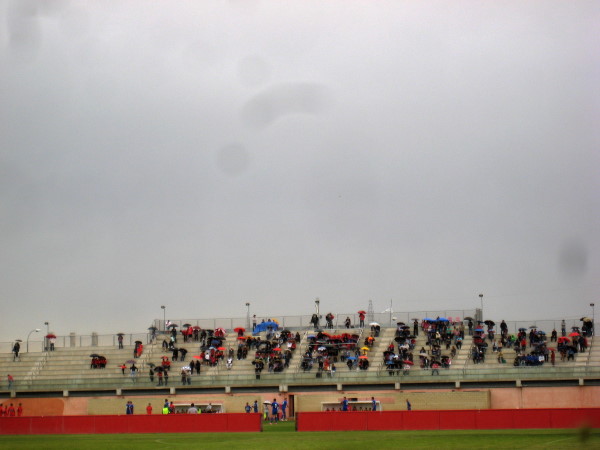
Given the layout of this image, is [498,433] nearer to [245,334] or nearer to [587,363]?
[587,363]

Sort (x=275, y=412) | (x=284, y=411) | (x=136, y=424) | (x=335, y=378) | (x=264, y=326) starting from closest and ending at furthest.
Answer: (x=136, y=424)
(x=275, y=412)
(x=284, y=411)
(x=335, y=378)
(x=264, y=326)

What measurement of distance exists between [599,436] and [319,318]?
162 feet

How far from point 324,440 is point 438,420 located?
10331mm

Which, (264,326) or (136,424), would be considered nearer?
(136,424)

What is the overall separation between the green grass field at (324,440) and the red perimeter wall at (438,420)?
1.73 meters

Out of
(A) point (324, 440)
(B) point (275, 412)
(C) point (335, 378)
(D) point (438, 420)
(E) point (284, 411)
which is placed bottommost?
(E) point (284, 411)

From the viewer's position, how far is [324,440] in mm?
42031

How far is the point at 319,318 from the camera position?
86375 mm

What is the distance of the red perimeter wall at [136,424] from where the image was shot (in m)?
53.5

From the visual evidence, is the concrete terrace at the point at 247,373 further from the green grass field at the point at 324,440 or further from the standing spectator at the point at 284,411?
the green grass field at the point at 324,440

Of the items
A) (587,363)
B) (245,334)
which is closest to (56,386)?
(245,334)

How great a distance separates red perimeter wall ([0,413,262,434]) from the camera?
53.5 m

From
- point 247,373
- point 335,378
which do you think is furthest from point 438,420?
point 247,373

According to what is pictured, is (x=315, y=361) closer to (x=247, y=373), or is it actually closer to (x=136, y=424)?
(x=247, y=373)
